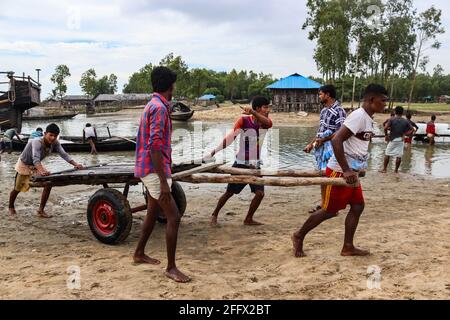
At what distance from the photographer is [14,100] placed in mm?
25000

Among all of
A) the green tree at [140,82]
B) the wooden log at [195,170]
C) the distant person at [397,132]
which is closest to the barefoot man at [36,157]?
the wooden log at [195,170]

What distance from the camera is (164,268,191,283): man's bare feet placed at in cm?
400

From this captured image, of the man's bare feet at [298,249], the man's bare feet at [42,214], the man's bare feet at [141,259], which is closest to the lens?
the man's bare feet at [141,259]

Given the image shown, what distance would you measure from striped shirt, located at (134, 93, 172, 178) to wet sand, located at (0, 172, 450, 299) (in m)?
1.08

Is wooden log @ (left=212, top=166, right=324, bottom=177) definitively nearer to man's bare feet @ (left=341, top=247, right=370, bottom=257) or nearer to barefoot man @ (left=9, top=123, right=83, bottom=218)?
man's bare feet @ (left=341, top=247, right=370, bottom=257)

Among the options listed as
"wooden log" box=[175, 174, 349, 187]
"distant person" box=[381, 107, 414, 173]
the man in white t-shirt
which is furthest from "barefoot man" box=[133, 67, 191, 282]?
"distant person" box=[381, 107, 414, 173]

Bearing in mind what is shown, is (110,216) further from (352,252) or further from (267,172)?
(352,252)

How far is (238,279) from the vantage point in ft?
13.5

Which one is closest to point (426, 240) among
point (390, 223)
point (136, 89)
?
point (390, 223)

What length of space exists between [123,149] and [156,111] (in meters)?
15.1

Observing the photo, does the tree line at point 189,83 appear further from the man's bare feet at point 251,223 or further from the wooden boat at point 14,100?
the man's bare feet at point 251,223

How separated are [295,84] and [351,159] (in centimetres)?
4244

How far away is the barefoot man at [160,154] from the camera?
3.96 meters

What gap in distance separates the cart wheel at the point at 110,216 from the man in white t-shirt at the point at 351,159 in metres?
2.22
